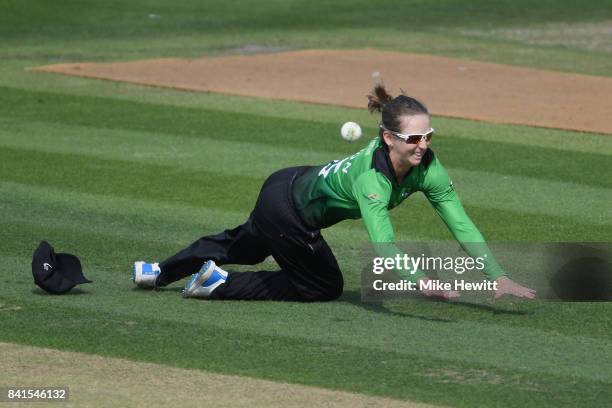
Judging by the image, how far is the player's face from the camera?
789 centimetres

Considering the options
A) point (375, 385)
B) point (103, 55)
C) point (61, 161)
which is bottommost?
point (375, 385)

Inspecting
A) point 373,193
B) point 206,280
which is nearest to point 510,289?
point 373,193

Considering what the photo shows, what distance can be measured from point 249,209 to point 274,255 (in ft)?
10.4

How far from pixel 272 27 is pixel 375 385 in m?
18.2

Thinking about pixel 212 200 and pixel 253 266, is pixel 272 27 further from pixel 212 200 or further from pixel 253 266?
A: pixel 253 266

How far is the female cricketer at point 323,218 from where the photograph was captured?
7.91 meters

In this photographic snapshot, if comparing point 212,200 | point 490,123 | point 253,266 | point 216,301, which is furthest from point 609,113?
point 216,301

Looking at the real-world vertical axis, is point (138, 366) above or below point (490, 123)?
below

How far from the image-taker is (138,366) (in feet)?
23.7

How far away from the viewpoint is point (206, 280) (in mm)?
8633

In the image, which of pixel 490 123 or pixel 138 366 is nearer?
pixel 138 366

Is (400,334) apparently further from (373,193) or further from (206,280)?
(206,280)

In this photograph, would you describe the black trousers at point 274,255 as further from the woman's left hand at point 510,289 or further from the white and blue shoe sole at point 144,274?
the woman's left hand at point 510,289

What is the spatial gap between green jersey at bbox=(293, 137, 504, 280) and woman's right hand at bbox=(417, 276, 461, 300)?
0.28 metres
